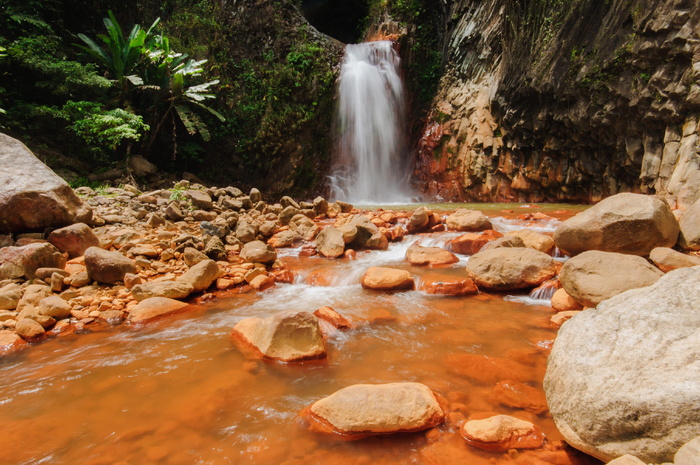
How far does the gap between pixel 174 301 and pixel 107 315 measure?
72 centimetres

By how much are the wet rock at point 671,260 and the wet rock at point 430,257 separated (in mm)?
2628

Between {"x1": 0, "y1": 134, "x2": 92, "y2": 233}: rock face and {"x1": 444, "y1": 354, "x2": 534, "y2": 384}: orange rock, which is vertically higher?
{"x1": 0, "y1": 134, "x2": 92, "y2": 233}: rock face

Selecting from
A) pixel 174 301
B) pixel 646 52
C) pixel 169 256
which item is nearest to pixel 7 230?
pixel 169 256

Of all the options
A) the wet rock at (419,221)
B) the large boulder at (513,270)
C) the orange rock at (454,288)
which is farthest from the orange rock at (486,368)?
the wet rock at (419,221)

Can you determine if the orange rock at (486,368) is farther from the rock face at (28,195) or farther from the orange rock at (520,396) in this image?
the rock face at (28,195)

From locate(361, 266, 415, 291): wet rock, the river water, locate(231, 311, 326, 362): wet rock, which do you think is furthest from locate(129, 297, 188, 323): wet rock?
locate(361, 266, 415, 291): wet rock

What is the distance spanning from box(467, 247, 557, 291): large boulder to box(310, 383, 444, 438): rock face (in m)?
2.73

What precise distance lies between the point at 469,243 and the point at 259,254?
3782mm

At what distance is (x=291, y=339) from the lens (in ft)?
10.3

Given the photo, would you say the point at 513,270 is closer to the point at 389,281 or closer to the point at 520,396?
the point at 389,281

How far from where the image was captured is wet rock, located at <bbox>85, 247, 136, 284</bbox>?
15.0 feet

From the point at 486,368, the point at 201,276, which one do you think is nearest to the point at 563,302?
the point at 486,368

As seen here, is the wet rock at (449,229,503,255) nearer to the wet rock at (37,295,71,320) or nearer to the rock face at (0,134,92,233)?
the wet rock at (37,295,71,320)

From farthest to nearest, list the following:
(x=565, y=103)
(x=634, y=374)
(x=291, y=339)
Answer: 1. (x=565, y=103)
2. (x=291, y=339)
3. (x=634, y=374)
